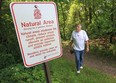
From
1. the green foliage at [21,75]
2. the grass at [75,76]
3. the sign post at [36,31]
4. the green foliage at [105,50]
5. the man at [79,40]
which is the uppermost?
the sign post at [36,31]

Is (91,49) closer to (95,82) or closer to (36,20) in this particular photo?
(95,82)

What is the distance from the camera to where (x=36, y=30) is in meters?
3.46

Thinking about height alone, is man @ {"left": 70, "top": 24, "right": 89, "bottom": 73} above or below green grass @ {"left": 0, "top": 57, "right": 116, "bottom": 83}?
above

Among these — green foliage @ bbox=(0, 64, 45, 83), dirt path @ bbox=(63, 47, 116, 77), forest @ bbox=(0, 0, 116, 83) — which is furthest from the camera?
dirt path @ bbox=(63, 47, 116, 77)

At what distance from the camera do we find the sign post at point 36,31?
3.28m

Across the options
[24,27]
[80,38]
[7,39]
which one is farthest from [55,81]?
[24,27]

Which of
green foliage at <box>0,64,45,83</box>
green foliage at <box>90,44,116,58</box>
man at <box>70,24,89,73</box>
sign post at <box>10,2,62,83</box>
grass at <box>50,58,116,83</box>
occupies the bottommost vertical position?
green foliage at <box>90,44,116,58</box>

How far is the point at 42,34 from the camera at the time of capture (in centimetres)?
354

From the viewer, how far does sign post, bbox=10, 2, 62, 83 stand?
3277mm

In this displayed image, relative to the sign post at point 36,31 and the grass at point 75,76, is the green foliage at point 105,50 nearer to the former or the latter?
the grass at point 75,76

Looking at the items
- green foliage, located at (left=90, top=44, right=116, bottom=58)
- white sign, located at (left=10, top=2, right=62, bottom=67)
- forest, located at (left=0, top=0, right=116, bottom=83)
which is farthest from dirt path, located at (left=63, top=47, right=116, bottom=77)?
white sign, located at (left=10, top=2, right=62, bottom=67)

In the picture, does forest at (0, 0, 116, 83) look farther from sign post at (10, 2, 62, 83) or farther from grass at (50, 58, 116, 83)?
sign post at (10, 2, 62, 83)

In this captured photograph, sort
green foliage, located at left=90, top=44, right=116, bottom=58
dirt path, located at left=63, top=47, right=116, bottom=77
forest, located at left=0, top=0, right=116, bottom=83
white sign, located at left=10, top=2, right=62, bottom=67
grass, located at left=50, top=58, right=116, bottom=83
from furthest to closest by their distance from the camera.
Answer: green foliage, located at left=90, top=44, right=116, bottom=58, dirt path, located at left=63, top=47, right=116, bottom=77, grass, located at left=50, top=58, right=116, bottom=83, forest, located at left=0, top=0, right=116, bottom=83, white sign, located at left=10, top=2, right=62, bottom=67

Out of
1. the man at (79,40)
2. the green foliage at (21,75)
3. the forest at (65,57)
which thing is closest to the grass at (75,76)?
the forest at (65,57)
